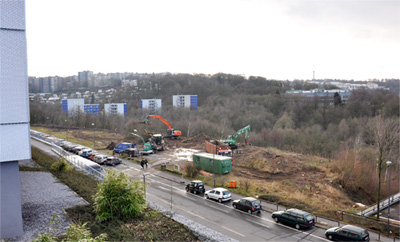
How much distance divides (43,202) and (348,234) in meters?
14.8

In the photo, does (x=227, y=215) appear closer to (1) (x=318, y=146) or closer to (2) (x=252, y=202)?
(2) (x=252, y=202)

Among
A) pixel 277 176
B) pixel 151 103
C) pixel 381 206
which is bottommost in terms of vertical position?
pixel 381 206

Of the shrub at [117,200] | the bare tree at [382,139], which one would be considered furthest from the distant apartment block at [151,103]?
the shrub at [117,200]

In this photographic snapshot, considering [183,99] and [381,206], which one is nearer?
[381,206]

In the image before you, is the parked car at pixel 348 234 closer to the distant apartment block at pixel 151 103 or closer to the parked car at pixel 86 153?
the parked car at pixel 86 153

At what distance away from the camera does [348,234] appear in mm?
15430

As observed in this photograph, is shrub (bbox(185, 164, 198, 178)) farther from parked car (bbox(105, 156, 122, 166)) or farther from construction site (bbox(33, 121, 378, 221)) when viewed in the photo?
parked car (bbox(105, 156, 122, 166))

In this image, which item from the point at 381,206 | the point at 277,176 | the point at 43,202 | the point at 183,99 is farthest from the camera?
the point at 183,99

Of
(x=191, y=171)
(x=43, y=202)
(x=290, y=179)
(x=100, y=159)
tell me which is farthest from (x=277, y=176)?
(x=43, y=202)

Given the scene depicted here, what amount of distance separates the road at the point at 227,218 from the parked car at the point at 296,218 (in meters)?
0.31

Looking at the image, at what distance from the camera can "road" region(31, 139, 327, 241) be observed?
16453 millimetres

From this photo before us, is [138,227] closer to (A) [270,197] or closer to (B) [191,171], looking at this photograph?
(A) [270,197]

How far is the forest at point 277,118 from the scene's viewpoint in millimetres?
33781

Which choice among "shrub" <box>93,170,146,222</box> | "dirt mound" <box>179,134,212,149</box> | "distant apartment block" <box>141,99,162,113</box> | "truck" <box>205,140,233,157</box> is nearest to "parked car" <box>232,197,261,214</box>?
"shrub" <box>93,170,146,222</box>
